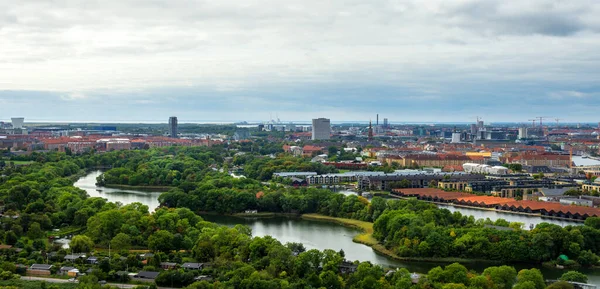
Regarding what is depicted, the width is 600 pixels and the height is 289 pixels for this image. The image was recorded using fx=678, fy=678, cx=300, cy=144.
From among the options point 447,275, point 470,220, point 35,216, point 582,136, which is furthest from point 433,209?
point 582,136

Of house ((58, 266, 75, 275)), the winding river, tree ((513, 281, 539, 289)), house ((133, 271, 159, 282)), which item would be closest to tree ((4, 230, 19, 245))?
house ((58, 266, 75, 275))

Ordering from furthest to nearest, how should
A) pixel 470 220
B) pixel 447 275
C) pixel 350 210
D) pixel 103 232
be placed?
1. pixel 350 210
2. pixel 470 220
3. pixel 103 232
4. pixel 447 275

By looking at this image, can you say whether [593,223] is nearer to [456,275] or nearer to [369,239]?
[369,239]

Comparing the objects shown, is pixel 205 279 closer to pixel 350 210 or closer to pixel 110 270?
pixel 110 270

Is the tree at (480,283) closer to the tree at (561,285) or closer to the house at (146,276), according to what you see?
the tree at (561,285)

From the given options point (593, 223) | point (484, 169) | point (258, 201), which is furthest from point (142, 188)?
point (593, 223)

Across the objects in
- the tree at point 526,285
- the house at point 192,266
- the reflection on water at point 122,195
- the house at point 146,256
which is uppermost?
the tree at point 526,285

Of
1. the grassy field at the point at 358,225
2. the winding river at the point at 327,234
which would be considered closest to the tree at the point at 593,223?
the winding river at the point at 327,234
